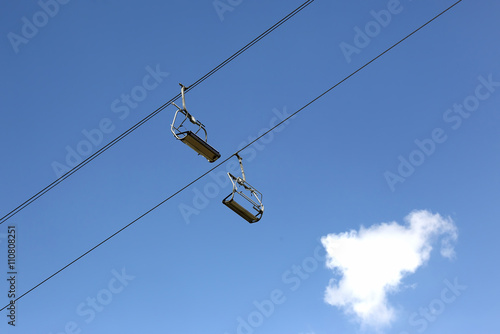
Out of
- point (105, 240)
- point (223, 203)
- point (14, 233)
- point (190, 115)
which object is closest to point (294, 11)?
point (190, 115)

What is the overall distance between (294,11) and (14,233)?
1125 centimetres

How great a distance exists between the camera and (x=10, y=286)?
16391 millimetres

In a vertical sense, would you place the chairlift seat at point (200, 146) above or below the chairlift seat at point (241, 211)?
above

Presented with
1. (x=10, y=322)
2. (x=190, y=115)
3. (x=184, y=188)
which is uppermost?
(x=190, y=115)

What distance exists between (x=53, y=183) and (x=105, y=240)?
1733 mm

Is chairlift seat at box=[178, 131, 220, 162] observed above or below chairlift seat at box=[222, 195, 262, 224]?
above

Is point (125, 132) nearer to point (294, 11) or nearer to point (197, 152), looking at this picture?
point (197, 152)

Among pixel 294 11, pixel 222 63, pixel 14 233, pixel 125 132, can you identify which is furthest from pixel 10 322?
pixel 294 11

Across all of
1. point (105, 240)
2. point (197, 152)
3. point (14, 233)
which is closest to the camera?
point (197, 152)

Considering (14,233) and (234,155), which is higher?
(14,233)

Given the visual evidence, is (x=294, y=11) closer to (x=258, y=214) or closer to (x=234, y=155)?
(x=234, y=155)

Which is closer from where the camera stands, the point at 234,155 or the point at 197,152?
the point at 197,152

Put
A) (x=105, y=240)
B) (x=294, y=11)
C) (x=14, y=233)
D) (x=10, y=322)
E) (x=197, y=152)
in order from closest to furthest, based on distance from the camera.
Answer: (x=197, y=152) < (x=294, y=11) < (x=105, y=240) < (x=10, y=322) < (x=14, y=233)

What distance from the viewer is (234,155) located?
37.8 feet
